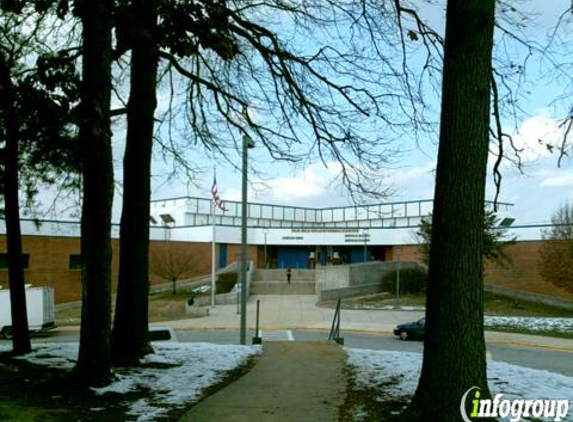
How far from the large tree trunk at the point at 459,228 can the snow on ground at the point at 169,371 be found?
2.99 m

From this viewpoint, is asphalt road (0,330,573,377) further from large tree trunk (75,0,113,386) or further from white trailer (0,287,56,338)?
large tree trunk (75,0,113,386)

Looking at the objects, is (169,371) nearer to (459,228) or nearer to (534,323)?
(459,228)

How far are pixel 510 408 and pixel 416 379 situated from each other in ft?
7.64

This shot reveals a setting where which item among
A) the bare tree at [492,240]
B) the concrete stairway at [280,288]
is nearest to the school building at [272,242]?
the bare tree at [492,240]

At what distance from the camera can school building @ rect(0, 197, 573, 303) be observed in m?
49.1

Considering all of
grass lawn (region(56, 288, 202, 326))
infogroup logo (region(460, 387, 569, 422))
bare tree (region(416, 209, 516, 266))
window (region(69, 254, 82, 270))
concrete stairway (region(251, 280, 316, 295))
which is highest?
bare tree (region(416, 209, 516, 266))

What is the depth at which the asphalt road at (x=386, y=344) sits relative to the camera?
2059cm

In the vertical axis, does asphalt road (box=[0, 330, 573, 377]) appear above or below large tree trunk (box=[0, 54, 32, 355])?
below

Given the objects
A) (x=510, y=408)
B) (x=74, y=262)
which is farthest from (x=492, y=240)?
(x=510, y=408)

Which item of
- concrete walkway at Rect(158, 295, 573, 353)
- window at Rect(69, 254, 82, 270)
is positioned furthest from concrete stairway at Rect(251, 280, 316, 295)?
window at Rect(69, 254, 82, 270)

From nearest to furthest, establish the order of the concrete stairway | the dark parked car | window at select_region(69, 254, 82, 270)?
the dark parked car → window at select_region(69, 254, 82, 270) → the concrete stairway

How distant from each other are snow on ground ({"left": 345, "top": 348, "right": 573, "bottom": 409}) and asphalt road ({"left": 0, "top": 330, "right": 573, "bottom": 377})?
8772mm

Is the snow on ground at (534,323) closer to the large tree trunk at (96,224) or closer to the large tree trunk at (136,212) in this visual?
the large tree trunk at (136,212)

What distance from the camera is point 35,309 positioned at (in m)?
31.2
